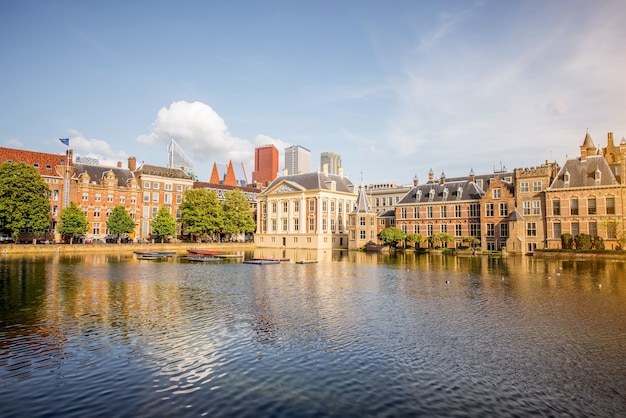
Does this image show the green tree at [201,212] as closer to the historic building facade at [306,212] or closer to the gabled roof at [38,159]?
the historic building facade at [306,212]

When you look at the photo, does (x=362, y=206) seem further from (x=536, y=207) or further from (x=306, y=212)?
(x=536, y=207)

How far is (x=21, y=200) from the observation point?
79312 mm

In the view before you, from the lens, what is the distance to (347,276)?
43.8m

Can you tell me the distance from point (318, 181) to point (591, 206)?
196 ft

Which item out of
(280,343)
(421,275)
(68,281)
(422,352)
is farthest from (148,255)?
(422,352)

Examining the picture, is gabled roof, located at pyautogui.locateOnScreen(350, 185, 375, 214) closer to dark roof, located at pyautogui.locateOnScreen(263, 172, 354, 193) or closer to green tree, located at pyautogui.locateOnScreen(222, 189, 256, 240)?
dark roof, located at pyautogui.locateOnScreen(263, 172, 354, 193)

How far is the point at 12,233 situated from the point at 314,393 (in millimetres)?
94878

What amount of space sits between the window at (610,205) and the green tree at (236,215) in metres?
80.3

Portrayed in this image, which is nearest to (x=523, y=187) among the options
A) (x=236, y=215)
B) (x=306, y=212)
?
(x=306, y=212)

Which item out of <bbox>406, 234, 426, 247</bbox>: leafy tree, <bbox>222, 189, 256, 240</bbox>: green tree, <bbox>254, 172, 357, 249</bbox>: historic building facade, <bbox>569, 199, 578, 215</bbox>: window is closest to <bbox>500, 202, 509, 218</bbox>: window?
<bbox>569, 199, 578, 215</bbox>: window

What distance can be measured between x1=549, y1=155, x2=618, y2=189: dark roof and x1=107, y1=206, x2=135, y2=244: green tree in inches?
3587

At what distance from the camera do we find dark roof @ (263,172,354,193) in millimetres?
107875

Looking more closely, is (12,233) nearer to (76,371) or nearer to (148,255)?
(148,255)

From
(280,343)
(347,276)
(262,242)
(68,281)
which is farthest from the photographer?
(262,242)
